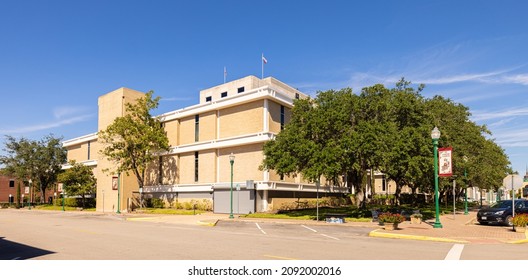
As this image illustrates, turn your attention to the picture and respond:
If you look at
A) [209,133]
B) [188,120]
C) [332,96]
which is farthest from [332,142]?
[188,120]

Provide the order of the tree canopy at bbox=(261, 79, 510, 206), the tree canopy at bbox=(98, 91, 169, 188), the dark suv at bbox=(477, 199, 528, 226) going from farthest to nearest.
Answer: the tree canopy at bbox=(98, 91, 169, 188) < the tree canopy at bbox=(261, 79, 510, 206) < the dark suv at bbox=(477, 199, 528, 226)

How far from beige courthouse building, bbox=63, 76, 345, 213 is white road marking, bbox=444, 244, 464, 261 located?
21332 mm

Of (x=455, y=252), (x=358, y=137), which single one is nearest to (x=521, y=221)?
(x=455, y=252)

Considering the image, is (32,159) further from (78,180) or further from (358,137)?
(358,137)

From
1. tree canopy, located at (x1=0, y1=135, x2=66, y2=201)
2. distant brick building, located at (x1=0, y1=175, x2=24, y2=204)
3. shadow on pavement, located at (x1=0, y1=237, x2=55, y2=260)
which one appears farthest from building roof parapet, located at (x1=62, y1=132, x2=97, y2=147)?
shadow on pavement, located at (x1=0, y1=237, x2=55, y2=260)

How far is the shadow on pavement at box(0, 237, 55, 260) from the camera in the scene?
1196cm

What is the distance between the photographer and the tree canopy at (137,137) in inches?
1753

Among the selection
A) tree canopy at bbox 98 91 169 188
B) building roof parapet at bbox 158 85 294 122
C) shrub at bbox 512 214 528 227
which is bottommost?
shrub at bbox 512 214 528 227

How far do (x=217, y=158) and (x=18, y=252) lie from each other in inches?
1197

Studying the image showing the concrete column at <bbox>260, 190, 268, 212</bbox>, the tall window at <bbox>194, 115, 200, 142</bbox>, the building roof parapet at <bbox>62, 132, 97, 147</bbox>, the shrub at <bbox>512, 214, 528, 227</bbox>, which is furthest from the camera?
the building roof parapet at <bbox>62, 132, 97, 147</bbox>

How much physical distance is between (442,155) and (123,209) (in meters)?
39.8

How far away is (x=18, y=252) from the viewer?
12969 millimetres

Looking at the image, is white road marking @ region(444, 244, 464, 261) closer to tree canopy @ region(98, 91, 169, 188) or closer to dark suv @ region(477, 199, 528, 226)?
dark suv @ region(477, 199, 528, 226)

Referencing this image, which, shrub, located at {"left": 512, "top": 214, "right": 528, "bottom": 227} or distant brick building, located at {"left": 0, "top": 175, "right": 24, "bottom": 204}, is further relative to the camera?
distant brick building, located at {"left": 0, "top": 175, "right": 24, "bottom": 204}
